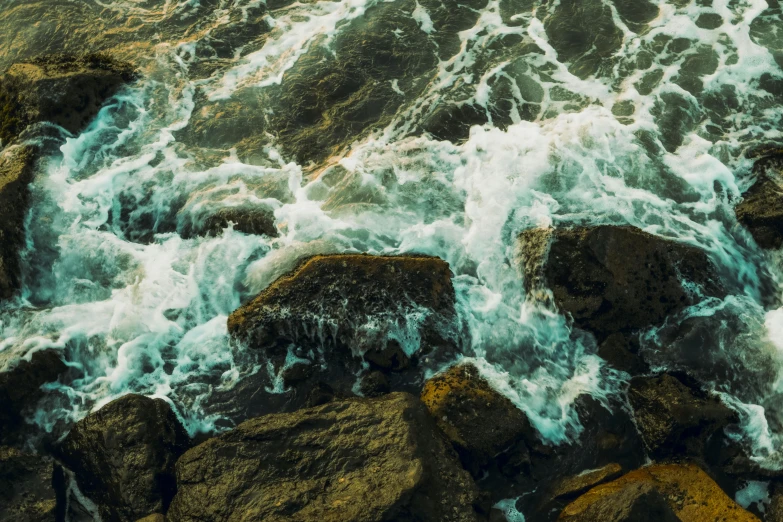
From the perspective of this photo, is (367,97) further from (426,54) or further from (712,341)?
(712,341)

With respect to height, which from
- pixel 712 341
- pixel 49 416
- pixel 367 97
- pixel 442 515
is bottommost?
pixel 712 341

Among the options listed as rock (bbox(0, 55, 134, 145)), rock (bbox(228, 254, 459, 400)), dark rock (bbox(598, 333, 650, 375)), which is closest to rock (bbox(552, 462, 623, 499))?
dark rock (bbox(598, 333, 650, 375))

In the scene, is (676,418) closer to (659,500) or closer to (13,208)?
(659,500)

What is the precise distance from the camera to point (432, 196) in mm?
10906

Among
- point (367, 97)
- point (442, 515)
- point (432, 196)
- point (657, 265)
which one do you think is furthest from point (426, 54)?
point (442, 515)

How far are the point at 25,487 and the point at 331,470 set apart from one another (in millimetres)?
3620

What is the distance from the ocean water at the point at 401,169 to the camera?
363 inches

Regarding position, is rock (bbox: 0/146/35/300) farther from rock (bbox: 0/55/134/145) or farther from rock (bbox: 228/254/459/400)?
rock (bbox: 228/254/459/400)

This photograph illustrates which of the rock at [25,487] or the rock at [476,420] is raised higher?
A: the rock at [25,487]

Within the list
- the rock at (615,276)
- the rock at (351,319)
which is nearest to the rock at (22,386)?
the rock at (351,319)

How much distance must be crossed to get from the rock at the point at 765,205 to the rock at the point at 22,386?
32.2 feet

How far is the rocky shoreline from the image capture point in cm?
749

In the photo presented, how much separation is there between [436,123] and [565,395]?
212 inches

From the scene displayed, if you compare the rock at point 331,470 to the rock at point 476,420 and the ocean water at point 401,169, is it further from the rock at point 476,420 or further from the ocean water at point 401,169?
the ocean water at point 401,169
